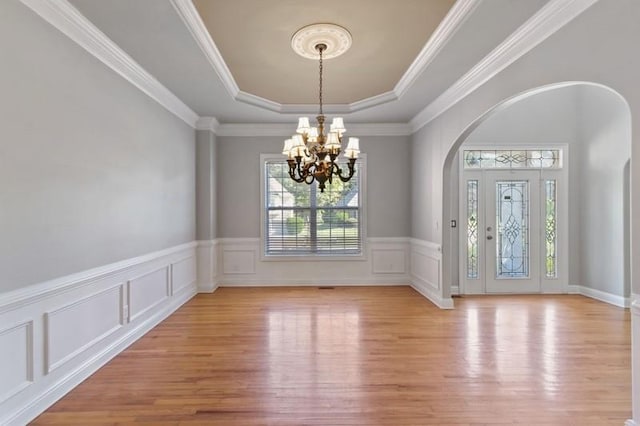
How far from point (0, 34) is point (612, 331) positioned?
590 centimetres

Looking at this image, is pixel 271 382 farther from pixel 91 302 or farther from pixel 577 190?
pixel 577 190

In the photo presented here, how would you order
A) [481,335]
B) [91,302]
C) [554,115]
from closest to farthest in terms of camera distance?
[91,302] < [481,335] < [554,115]

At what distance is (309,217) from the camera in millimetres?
6219

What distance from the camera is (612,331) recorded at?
12.6ft

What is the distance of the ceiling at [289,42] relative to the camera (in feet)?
8.86

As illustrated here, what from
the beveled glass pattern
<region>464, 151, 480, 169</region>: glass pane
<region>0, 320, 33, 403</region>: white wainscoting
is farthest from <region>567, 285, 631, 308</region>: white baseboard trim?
<region>0, 320, 33, 403</region>: white wainscoting

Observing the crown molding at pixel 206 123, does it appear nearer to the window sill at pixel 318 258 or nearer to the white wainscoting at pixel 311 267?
the white wainscoting at pixel 311 267

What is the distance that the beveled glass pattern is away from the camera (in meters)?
5.62

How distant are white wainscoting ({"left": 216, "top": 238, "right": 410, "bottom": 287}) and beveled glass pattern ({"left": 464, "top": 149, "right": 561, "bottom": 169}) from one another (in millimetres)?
1719

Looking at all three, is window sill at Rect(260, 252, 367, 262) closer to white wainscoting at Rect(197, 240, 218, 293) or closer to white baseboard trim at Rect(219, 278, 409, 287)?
white baseboard trim at Rect(219, 278, 409, 287)

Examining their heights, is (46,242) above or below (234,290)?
above

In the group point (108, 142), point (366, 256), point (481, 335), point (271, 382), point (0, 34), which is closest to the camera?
point (0, 34)

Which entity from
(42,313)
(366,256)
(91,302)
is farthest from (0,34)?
(366,256)

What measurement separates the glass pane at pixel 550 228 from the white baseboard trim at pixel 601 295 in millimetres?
389
